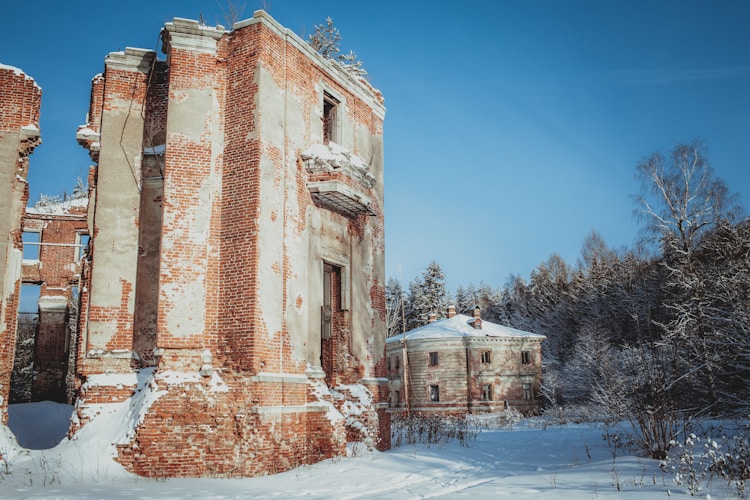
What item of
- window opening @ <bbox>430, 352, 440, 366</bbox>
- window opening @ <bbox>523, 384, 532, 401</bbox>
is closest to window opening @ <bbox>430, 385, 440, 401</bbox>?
window opening @ <bbox>430, 352, 440, 366</bbox>

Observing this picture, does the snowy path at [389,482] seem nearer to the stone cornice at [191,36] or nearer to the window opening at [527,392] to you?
the stone cornice at [191,36]

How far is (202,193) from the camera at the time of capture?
1242cm

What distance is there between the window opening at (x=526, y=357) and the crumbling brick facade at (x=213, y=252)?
99.2ft

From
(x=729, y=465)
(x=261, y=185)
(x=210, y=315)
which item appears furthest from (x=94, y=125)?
(x=729, y=465)

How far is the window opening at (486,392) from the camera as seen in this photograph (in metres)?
40.7

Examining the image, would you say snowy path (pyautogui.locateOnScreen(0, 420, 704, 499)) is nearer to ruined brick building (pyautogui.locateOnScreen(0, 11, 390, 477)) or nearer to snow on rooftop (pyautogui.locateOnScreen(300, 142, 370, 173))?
ruined brick building (pyautogui.locateOnScreen(0, 11, 390, 477))

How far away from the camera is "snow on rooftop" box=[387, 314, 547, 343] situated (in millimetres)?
41250

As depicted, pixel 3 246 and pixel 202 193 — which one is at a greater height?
pixel 202 193

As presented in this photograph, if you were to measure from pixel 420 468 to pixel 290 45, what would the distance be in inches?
378

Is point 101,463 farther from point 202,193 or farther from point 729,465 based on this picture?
point 729,465

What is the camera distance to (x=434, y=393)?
1625 inches

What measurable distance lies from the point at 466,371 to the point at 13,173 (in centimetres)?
3277

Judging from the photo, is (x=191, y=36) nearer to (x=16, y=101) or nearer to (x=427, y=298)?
(x=16, y=101)

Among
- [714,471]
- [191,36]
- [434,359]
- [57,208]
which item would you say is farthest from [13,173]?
[434,359]
